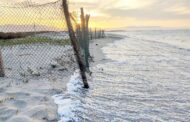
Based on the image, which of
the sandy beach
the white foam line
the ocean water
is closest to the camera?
the sandy beach

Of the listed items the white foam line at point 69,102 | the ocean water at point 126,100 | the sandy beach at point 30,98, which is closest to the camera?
the sandy beach at point 30,98

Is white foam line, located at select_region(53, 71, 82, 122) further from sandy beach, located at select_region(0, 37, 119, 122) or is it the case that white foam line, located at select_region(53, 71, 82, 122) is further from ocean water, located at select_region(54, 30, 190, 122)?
sandy beach, located at select_region(0, 37, 119, 122)

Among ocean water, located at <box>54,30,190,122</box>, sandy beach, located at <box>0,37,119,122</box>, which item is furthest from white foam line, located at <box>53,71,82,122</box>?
sandy beach, located at <box>0,37,119,122</box>

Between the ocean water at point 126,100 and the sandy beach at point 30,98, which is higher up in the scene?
the sandy beach at point 30,98

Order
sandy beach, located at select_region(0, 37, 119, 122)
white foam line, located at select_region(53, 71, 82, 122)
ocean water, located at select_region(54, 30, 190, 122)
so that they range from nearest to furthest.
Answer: sandy beach, located at select_region(0, 37, 119, 122)
white foam line, located at select_region(53, 71, 82, 122)
ocean water, located at select_region(54, 30, 190, 122)

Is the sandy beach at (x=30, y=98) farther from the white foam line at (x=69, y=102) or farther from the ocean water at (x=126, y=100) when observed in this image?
the ocean water at (x=126, y=100)

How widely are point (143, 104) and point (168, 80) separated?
4.39 meters

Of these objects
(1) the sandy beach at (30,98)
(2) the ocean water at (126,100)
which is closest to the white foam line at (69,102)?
(2) the ocean water at (126,100)

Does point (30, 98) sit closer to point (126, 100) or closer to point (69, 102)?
point (69, 102)

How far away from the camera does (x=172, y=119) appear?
7055 mm

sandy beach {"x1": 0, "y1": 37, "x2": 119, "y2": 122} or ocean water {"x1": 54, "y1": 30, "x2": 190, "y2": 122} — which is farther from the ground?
sandy beach {"x1": 0, "y1": 37, "x2": 119, "y2": 122}

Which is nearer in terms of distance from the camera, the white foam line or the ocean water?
the white foam line

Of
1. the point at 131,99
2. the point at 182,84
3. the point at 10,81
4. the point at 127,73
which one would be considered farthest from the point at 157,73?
the point at 10,81

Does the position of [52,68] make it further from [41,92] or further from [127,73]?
[41,92]
